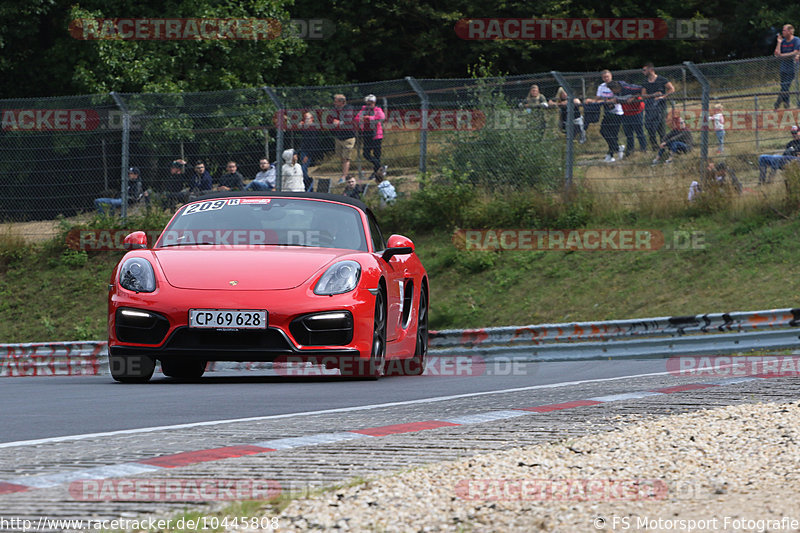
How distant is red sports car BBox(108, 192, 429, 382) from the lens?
8.17 meters

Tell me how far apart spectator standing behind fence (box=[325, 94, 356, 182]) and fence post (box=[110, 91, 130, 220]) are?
3629mm

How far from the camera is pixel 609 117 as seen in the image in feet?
60.9

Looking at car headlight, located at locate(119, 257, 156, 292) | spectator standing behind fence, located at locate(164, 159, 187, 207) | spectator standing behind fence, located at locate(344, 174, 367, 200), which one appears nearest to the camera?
car headlight, located at locate(119, 257, 156, 292)

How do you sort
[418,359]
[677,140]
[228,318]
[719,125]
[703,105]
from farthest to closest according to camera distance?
1. [677,140]
2. [719,125]
3. [703,105]
4. [418,359]
5. [228,318]

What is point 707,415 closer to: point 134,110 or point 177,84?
point 134,110

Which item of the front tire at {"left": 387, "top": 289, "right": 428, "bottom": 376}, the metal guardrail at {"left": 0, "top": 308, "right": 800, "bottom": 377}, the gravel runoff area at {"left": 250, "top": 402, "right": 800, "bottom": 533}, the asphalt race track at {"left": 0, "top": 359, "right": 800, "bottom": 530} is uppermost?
the gravel runoff area at {"left": 250, "top": 402, "right": 800, "bottom": 533}

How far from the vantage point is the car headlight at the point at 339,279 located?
8414 millimetres

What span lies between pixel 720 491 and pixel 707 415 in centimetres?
220

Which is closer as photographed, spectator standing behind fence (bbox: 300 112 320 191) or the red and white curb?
the red and white curb

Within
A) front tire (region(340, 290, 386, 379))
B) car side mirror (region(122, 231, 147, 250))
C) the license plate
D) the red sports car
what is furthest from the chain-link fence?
the license plate

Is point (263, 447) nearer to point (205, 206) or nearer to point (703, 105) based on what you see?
point (205, 206)

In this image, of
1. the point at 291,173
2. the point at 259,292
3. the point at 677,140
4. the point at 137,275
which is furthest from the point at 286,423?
the point at 291,173

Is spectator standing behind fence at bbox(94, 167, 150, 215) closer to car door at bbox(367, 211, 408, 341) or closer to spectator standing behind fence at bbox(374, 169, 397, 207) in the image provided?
spectator standing behind fence at bbox(374, 169, 397, 207)

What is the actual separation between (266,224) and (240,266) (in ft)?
3.40
